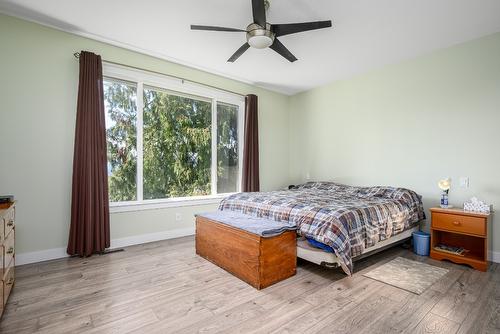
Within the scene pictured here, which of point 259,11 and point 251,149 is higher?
point 259,11

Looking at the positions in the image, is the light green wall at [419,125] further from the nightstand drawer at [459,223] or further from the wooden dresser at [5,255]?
the wooden dresser at [5,255]

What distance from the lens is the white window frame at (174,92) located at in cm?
346

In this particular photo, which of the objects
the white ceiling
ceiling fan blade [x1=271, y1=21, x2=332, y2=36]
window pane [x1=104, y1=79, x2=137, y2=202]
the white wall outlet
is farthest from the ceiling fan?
the white wall outlet

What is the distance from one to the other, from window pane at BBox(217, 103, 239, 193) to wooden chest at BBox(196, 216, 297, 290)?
6.20ft

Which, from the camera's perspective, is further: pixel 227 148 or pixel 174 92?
pixel 227 148

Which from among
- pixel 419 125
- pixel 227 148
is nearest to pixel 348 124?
pixel 419 125

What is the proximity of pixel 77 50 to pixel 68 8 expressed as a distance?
57 cm

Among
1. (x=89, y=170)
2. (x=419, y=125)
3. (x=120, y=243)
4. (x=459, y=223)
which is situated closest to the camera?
(x=459, y=223)

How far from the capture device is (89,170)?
3.01 m

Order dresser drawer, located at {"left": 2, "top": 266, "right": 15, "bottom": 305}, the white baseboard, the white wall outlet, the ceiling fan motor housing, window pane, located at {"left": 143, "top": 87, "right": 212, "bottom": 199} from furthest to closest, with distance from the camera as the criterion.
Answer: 1. window pane, located at {"left": 143, "top": 87, "right": 212, "bottom": 199}
2. the white wall outlet
3. the white baseboard
4. the ceiling fan motor housing
5. dresser drawer, located at {"left": 2, "top": 266, "right": 15, "bottom": 305}

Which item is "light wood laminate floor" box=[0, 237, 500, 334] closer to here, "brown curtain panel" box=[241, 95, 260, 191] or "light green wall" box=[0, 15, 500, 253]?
"light green wall" box=[0, 15, 500, 253]

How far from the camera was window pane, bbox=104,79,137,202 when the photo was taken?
135 inches

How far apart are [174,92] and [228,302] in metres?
3.22

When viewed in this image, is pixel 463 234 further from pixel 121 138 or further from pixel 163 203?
pixel 121 138
